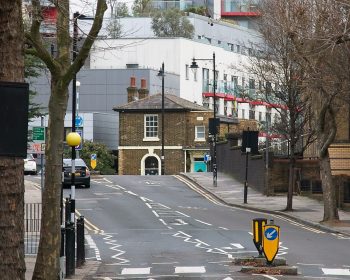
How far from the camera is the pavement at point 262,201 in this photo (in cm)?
3712

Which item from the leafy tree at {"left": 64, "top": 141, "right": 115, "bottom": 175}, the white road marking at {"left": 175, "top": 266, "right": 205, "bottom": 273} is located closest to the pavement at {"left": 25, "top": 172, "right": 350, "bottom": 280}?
the white road marking at {"left": 175, "top": 266, "right": 205, "bottom": 273}

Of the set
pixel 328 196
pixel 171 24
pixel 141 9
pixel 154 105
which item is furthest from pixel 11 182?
pixel 141 9

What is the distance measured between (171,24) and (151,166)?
31.6m

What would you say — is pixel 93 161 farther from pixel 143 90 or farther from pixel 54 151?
pixel 54 151

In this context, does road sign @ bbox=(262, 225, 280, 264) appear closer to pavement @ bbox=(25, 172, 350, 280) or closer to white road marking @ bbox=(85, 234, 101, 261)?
white road marking @ bbox=(85, 234, 101, 261)

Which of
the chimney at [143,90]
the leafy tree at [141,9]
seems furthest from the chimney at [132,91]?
the leafy tree at [141,9]

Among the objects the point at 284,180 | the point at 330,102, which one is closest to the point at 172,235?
the point at 330,102

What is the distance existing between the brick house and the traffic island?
54.4m

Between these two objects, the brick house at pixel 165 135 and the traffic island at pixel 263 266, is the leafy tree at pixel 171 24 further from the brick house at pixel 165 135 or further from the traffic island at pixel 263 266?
the traffic island at pixel 263 266

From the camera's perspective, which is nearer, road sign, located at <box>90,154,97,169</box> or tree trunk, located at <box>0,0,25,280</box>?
tree trunk, located at <box>0,0,25,280</box>

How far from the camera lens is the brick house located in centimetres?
7881

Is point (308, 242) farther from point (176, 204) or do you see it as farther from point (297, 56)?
point (176, 204)

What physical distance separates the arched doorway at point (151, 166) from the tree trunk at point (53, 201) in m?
61.2

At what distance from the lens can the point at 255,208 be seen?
144 feet
